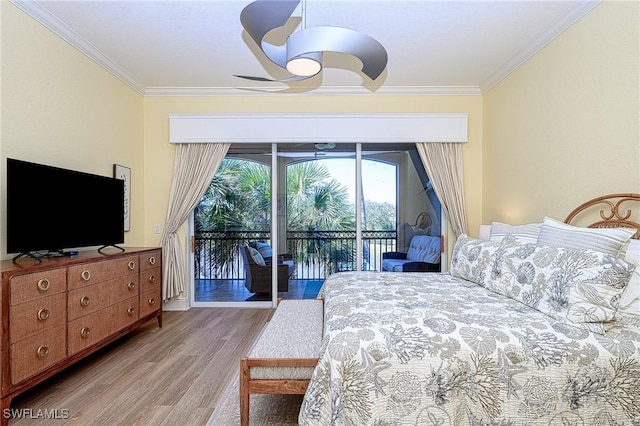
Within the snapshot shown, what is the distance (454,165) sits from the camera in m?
4.05

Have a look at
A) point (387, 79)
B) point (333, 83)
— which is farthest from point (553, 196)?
point (333, 83)

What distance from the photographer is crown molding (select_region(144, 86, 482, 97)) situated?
13.1ft

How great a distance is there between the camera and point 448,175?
159 inches

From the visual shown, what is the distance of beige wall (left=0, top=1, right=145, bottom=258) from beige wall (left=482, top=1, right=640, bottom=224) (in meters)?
4.11

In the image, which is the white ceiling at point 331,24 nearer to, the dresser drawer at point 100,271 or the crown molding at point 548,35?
the crown molding at point 548,35

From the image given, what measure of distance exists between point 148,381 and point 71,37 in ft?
9.99

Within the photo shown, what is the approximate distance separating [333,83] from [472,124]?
1878 mm

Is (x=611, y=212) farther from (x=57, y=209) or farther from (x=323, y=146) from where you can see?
(x=57, y=209)

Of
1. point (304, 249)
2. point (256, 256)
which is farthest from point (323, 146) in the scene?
point (256, 256)

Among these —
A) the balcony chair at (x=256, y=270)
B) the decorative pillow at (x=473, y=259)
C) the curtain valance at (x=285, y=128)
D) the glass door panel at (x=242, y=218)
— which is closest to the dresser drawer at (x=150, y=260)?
the glass door panel at (x=242, y=218)

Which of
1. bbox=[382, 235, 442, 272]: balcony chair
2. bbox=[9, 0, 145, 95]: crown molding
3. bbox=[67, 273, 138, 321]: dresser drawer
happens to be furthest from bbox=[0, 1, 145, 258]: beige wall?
bbox=[382, 235, 442, 272]: balcony chair

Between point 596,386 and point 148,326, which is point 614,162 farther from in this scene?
point 148,326

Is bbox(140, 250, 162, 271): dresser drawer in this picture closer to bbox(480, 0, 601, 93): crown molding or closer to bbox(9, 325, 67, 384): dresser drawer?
bbox(9, 325, 67, 384): dresser drawer

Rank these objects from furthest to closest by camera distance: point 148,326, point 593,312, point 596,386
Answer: point 148,326
point 593,312
point 596,386
